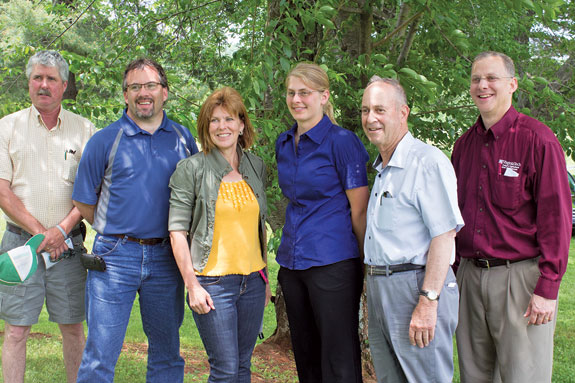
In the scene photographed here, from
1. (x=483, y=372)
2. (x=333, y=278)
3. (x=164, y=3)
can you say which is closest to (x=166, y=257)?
(x=333, y=278)

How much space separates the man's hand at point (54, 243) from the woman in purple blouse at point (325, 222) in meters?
1.47

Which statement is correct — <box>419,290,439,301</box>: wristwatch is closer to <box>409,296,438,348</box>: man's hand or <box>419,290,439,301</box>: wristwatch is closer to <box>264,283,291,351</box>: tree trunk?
<box>409,296,438,348</box>: man's hand

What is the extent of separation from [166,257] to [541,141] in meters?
2.19

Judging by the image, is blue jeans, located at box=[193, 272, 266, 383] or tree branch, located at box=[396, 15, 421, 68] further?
tree branch, located at box=[396, 15, 421, 68]

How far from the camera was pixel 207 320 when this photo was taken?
121 inches

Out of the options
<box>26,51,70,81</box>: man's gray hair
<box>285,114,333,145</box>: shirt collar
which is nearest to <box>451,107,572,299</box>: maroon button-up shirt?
<box>285,114,333,145</box>: shirt collar

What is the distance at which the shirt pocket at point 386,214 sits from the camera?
279cm

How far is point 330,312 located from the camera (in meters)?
3.10

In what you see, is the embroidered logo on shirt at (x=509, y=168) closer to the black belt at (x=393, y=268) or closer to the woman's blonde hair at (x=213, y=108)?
the black belt at (x=393, y=268)

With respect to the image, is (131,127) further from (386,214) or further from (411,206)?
(411,206)

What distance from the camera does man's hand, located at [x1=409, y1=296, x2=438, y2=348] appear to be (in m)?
Result: 2.68

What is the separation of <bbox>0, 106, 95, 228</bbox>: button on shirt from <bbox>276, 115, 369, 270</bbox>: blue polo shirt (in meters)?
1.55

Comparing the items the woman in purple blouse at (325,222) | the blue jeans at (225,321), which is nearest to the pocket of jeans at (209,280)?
the blue jeans at (225,321)

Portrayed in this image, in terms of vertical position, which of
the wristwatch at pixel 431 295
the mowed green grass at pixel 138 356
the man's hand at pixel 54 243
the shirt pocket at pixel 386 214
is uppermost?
the shirt pocket at pixel 386 214
